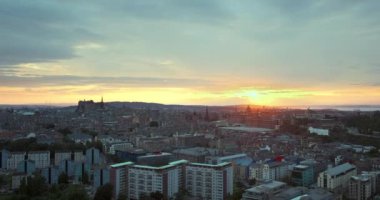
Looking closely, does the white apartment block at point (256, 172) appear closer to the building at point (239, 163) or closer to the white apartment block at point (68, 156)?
the building at point (239, 163)

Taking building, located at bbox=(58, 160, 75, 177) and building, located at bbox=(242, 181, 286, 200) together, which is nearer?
building, located at bbox=(242, 181, 286, 200)

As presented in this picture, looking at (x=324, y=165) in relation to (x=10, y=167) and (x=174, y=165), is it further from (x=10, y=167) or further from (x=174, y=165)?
(x=10, y=167)

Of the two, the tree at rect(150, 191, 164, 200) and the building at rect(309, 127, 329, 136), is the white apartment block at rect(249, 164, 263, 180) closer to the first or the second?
A: the tree at rect(150, 191, 164, 200)

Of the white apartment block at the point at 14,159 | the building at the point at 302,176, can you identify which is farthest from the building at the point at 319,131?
the white apartment block at the point at 14,159

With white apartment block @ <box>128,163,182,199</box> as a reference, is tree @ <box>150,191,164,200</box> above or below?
below

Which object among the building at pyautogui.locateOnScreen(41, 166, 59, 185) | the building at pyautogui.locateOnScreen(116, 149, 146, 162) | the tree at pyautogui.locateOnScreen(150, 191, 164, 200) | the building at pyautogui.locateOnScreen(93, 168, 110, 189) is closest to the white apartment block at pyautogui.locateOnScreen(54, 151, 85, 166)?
the building at pyautogui.locateOnScreen(116, 149, 146, 162)

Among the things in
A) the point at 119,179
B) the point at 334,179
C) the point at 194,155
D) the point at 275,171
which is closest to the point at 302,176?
the point at 275,171

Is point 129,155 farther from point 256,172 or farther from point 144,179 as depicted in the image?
point 144,179

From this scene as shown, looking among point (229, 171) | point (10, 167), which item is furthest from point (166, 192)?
point (10, 167)
